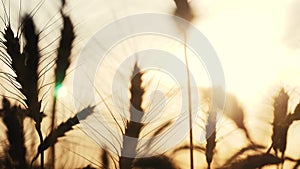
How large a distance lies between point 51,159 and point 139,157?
0.67 metres

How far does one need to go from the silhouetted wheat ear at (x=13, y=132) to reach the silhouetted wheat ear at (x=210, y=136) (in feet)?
3.48

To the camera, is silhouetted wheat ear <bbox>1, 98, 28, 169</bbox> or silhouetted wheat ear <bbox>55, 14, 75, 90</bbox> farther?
silhouetted wheat ear <bbox>1, 98, 28, 169</bbox>

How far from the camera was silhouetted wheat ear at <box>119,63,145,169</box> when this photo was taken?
200cm

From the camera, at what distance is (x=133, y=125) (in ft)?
6.78

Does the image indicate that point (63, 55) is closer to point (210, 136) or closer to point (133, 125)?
point (133, 125)

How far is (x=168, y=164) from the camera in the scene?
2.50 metres

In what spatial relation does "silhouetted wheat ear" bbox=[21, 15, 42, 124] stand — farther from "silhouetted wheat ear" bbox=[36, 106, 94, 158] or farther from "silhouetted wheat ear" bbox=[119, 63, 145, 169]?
"silhouetted wheat ear" bbox=[119, 63, 145, 169]

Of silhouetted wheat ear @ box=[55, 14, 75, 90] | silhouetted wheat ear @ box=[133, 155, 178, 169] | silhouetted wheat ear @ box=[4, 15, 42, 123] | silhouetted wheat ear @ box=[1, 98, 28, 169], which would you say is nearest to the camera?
silhouetted wheat ear @ box=[4, 15, 42, 123]

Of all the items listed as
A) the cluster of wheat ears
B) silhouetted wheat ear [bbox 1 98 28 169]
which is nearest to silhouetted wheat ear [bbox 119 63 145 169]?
the cluster of wheat ears

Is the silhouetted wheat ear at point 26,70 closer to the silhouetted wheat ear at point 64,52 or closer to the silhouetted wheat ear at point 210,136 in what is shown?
the silhouetted wheat ear at point 64,52

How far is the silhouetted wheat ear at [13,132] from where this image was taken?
2570 mm

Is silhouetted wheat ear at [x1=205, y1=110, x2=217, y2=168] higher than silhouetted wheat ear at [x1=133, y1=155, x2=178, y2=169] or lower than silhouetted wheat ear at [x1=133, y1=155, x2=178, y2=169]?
higher

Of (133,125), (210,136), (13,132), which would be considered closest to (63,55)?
(133,125)

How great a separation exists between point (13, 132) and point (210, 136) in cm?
116
